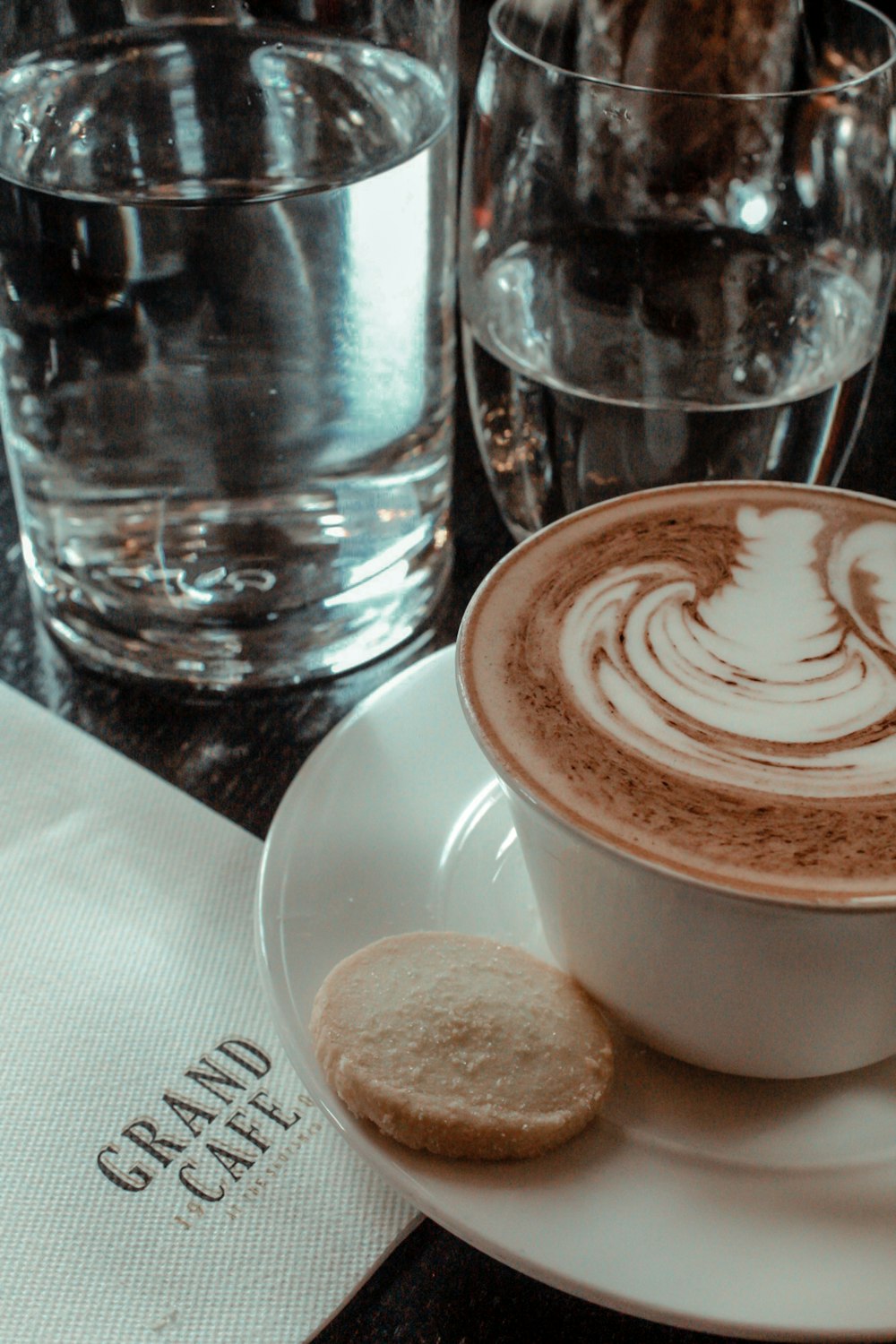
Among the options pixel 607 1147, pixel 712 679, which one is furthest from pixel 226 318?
pixel 607 1147

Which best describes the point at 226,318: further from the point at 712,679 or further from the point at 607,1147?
the point at 607,1147

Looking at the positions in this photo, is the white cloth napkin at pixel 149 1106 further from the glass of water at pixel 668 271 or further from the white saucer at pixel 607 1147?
the glass of water at pixel 668 271

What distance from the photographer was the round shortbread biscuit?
0.39 m

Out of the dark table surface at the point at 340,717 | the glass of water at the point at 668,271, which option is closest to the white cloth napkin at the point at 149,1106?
the dark table surface at the point at 340,717

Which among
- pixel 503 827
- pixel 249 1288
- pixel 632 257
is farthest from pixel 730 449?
pixel 249 1288

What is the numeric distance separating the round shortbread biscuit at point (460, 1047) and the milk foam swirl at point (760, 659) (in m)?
0.09

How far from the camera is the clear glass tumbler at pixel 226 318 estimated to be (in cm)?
60

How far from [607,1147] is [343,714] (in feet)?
1.05

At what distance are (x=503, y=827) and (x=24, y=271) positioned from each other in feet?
1.14

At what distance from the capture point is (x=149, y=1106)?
0.47m

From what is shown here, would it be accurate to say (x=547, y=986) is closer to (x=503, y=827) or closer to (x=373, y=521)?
(x=503, y=827)

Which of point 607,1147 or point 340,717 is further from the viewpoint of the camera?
point 340,717

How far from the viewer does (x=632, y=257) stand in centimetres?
70

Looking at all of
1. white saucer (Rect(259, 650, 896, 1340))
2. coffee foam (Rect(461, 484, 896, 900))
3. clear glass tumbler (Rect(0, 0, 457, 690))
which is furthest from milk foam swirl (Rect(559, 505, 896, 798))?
clear glass tumbler (Rect(0, 0, 457, 690))
